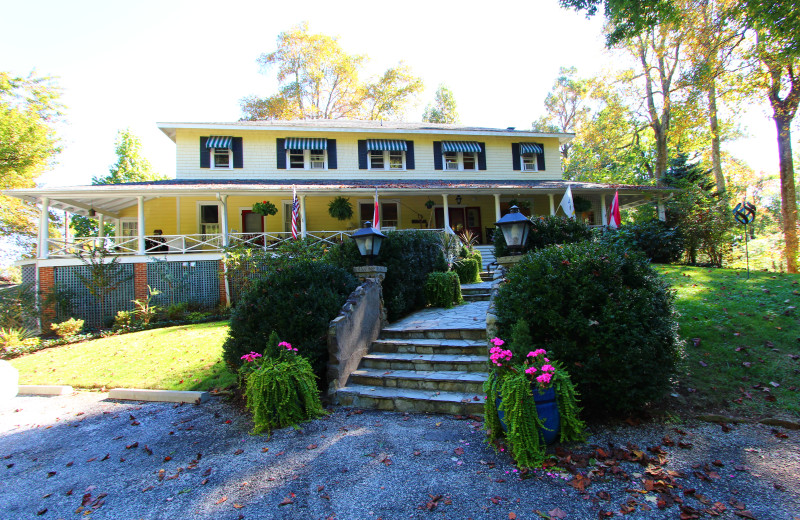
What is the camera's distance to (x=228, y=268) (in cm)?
1196

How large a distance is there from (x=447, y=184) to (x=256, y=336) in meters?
12.2

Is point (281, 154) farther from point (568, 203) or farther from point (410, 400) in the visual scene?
point (410, 400)

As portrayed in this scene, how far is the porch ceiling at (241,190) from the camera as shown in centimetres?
1291

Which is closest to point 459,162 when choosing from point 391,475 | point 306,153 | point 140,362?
point 306,153

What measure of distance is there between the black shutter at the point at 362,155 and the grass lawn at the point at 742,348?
530 inches

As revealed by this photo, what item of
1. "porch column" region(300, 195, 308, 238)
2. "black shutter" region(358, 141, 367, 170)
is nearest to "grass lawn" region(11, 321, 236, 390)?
"porch column" region(300, 195, 308, 238)

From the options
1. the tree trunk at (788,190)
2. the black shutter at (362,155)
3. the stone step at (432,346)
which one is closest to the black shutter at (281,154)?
the black shutter at (362,155)

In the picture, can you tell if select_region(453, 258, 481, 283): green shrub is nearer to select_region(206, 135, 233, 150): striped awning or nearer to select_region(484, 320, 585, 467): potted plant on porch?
select_region(484, 320, 585, 467): potted plant on porch

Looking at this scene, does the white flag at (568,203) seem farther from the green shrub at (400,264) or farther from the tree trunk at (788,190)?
the tree trunk at (788,190)

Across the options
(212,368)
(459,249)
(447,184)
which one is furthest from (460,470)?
(447,184)

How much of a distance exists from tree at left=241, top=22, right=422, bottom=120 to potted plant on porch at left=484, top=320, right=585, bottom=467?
89.4 ft

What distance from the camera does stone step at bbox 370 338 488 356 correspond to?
551 centimetres

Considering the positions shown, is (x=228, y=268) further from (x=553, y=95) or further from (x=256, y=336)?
(x=553, y=95)

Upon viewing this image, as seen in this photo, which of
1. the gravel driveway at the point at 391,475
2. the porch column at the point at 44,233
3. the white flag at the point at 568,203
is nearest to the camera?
the gravel driveway at the point at 391,475
